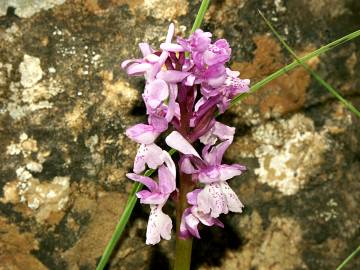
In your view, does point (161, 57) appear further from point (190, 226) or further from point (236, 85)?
point (190, 226)

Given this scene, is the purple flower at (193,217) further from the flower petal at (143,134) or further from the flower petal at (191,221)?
the flower petal at (143,134)

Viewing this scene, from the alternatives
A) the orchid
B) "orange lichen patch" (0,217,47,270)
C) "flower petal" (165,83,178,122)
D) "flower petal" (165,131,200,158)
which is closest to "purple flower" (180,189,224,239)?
the orchid

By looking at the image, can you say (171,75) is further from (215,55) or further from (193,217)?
(193,217)

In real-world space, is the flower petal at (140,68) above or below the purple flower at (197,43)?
below

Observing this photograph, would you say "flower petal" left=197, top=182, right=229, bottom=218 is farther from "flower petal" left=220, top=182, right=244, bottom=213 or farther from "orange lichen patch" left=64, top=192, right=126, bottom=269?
"orange lichen patch" left=64, top=192, right=126, bottom=269

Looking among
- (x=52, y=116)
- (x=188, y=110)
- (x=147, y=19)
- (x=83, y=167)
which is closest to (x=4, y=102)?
(x=52, y=116)

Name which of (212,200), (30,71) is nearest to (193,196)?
(212,200)

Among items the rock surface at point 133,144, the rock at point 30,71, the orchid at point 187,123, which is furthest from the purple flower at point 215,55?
the rock at point 30,71
